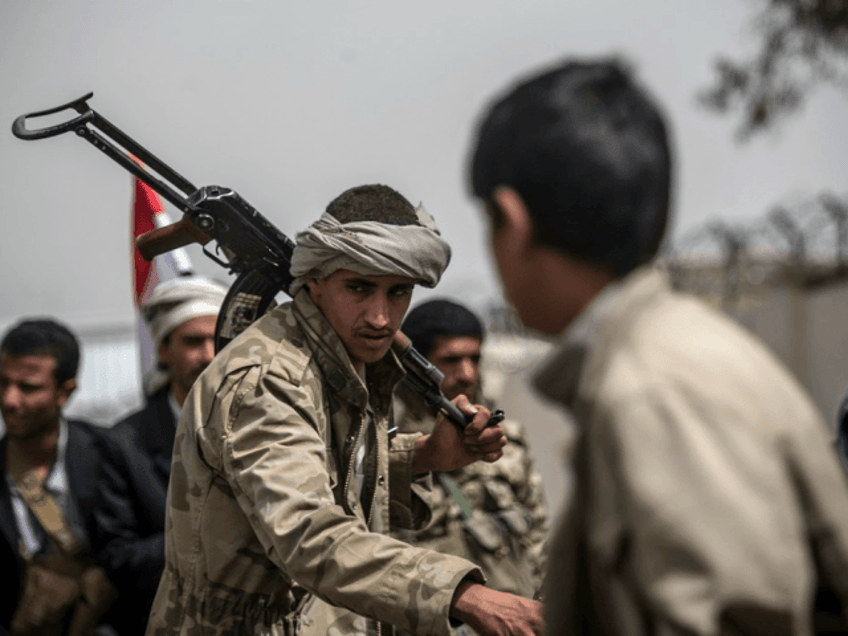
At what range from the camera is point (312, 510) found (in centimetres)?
242

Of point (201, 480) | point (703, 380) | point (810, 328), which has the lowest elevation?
point (810, 328)

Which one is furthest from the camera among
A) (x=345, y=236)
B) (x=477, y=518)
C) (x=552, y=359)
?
(x=477, y=518)

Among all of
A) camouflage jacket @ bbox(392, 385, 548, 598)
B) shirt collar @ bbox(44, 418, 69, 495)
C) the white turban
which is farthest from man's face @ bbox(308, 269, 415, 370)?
shirt collar @ bbox(44, 418, 69, 495)

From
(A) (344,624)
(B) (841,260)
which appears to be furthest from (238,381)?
(B) (841,260)

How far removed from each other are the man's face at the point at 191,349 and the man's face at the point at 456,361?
3.31 feet

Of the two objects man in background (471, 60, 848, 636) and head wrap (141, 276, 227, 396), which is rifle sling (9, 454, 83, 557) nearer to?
head wrap (141, 276, 227, 396)

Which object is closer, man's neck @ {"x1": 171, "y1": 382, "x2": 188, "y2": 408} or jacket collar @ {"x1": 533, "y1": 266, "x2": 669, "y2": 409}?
jacket collar @ {"x1": 533, "y1": 266, "x2": 669, "y2": 409}

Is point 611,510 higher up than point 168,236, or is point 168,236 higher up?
point 168,236

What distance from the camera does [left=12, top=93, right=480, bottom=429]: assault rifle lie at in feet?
10.8

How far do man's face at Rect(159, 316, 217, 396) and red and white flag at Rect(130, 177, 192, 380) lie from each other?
244 mm

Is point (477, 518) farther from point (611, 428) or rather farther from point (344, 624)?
point (611, 428)

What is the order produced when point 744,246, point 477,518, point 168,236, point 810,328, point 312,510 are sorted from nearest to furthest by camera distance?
1. point 312,510
2. point 168,236
3. point 477,518
4. point 744,246
5. point 810,328

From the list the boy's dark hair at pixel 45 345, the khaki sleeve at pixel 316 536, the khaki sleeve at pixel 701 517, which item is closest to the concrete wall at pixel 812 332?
the boy's dark hair at pixel 45 345

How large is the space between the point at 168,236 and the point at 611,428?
7.42 ft
